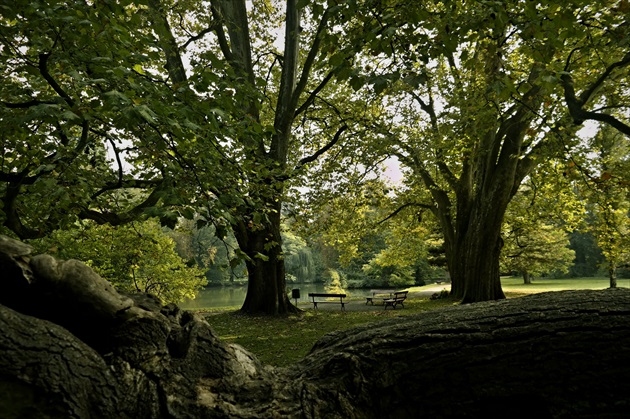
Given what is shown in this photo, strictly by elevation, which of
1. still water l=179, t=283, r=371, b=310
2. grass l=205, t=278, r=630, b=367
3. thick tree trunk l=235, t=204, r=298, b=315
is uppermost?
thick tree trunk l=235, t=204, r=298, b=315

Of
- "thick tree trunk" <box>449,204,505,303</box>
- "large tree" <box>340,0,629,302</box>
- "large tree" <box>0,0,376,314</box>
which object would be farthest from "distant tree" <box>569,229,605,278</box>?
"large tree" <box>0,0,376,314</box>

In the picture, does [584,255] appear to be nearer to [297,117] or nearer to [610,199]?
[610,199]

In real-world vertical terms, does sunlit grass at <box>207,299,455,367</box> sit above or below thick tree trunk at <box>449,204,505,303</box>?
below

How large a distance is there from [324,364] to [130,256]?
466 inches

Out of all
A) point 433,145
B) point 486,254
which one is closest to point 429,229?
point 486,254

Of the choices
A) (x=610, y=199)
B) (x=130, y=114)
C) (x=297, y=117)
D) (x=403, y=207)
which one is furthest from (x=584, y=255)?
(x=130, y=114)

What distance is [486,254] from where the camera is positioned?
1287 centimetres

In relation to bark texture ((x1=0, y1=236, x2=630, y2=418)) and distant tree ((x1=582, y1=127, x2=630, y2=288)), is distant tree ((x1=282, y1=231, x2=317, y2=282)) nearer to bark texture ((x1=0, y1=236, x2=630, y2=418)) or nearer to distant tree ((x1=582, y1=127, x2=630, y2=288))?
distant tree ((x1=582, y1=127, x2=630, y2=288))

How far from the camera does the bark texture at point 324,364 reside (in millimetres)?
1979

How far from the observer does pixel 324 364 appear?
2521 millimetres

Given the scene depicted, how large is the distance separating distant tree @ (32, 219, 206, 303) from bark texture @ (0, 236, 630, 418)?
6.89m

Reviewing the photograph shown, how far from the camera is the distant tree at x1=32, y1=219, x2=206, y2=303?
35.1 ft

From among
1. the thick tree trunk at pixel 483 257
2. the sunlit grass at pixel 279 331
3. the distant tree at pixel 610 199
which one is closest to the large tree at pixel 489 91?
the thick tree trunk at pixel 483 257

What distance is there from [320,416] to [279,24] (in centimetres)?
1628
